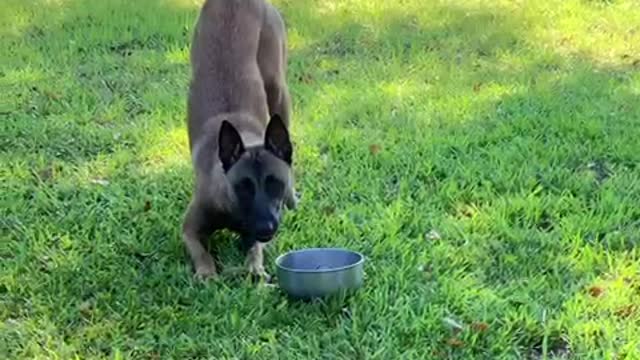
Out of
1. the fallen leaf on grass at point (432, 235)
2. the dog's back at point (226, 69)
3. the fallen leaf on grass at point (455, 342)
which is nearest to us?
the fallen leaf on grass at point (455, 342)

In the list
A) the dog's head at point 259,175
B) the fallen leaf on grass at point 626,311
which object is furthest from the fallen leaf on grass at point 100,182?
the fallen leaf on grass at point 626,311

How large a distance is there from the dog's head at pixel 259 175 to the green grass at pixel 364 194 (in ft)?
0.99

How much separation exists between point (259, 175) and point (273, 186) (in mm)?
77

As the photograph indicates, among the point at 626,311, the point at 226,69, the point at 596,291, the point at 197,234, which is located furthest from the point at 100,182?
the point at 626,311

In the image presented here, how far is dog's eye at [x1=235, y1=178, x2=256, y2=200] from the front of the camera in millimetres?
4250

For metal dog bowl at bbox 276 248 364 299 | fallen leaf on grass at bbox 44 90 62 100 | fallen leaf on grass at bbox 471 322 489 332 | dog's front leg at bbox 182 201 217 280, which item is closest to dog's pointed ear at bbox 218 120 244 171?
dog's front leg at bbox 182 201 217 280

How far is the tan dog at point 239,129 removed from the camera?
14.0ft

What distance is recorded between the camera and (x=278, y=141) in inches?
172

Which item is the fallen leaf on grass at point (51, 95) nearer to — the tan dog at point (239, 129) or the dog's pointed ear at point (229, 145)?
the tan dog at point (239, 129)

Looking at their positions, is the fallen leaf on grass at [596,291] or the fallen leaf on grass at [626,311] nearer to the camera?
the fallen leaf on grass at [626,311]

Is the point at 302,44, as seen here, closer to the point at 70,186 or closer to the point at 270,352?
the point at 70,186

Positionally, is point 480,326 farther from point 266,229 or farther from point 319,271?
point 266,229

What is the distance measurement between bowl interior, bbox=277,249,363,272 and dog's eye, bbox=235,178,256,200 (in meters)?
0.31

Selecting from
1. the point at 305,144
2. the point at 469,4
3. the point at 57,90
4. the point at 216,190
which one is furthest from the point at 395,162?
Result: the point at 469,4
